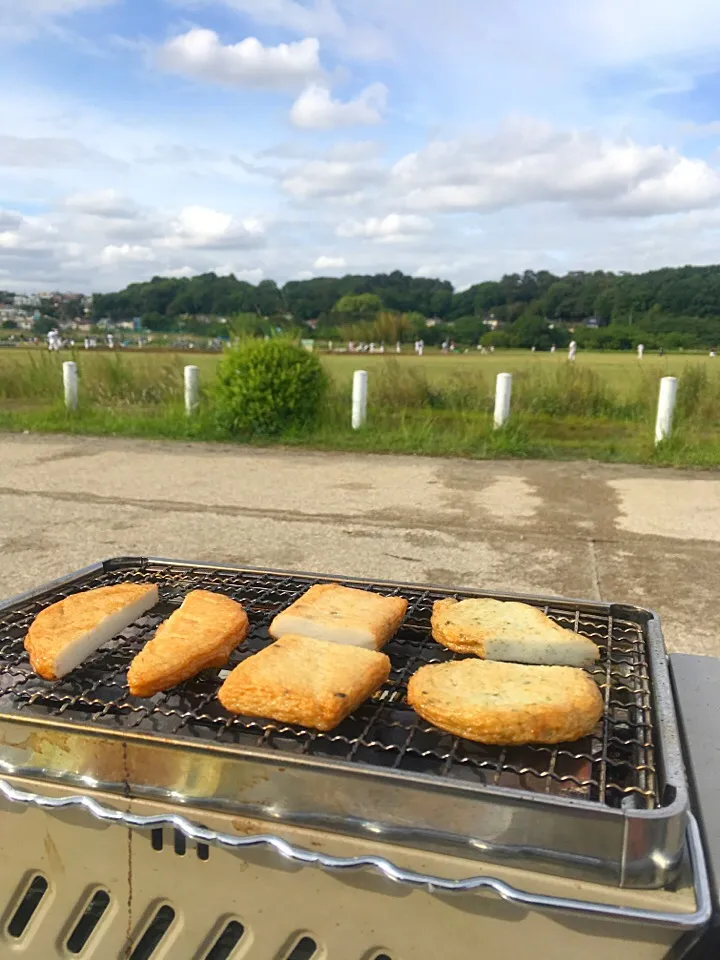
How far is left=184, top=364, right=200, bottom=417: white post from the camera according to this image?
12844 mm

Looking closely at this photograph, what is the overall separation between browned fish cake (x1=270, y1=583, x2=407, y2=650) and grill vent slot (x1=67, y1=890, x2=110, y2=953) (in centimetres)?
63

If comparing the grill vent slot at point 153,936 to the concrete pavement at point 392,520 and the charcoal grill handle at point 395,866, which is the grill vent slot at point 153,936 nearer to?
the charcoal grill handle at point 395,866

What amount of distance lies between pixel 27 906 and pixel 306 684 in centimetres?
69

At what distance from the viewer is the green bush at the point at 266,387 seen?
1169 centimetres

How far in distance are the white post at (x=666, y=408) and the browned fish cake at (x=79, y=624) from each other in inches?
393

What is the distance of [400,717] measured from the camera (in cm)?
155

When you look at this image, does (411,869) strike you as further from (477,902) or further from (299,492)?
(299,492)

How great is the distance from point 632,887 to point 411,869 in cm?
32

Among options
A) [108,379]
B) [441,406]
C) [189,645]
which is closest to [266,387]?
[441,406]

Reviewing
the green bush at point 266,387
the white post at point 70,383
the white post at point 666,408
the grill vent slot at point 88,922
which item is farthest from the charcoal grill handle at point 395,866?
the white post at point 70,383

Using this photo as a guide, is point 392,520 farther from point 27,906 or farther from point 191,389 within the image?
point 191,389

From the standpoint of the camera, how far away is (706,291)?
2373 cm

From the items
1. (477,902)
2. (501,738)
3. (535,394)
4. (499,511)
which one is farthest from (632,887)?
(535,394)

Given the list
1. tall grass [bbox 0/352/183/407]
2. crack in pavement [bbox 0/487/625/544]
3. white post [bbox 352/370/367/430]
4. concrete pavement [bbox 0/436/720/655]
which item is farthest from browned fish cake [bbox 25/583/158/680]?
tall grass [bbox 0/352/183/407]
